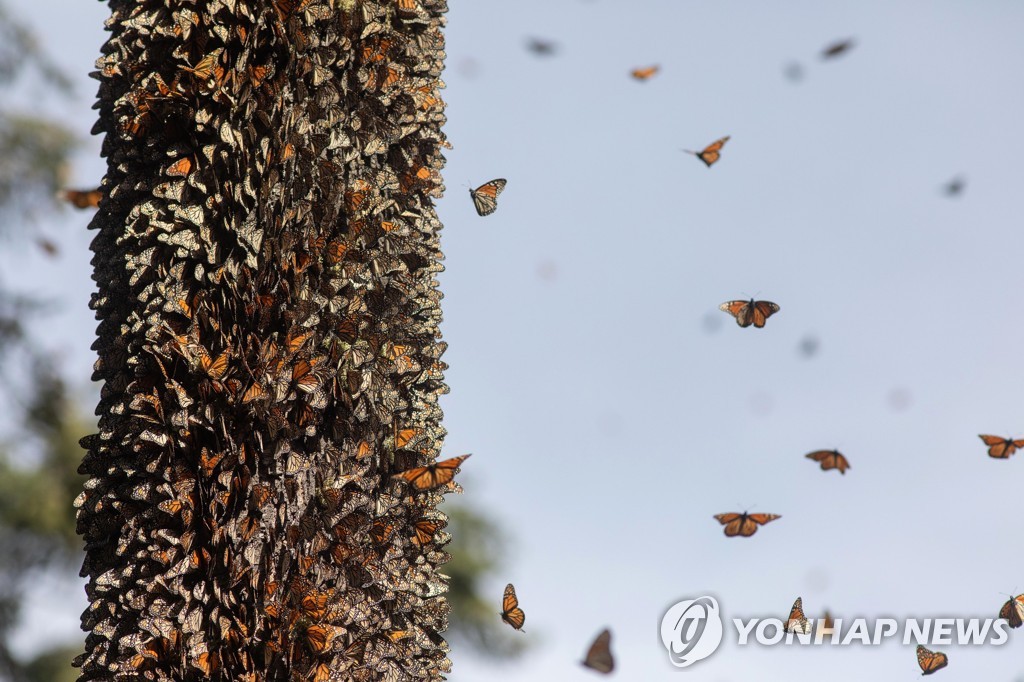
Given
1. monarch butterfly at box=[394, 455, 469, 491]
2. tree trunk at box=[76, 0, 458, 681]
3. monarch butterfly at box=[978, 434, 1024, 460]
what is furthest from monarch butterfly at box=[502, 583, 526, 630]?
monarch butterfly at box=[978, 434, 1024, 460]

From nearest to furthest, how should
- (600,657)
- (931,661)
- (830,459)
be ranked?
(600,657) < (931,661) < (830,459)

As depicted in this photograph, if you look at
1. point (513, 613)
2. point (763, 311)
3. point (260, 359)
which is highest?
point (763, 311)

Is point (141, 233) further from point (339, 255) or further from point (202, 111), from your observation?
point (339, 255)

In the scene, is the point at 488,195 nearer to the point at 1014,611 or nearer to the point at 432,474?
the point at 432,474

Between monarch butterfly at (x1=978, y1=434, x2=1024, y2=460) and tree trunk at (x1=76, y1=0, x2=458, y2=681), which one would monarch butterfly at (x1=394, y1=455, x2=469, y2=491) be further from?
monarch butterfly at (x1=978, y1=434, x2=1024, y2=460)

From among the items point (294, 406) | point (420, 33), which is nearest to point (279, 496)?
point (294, 406)

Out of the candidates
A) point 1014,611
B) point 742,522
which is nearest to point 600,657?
point 742,522

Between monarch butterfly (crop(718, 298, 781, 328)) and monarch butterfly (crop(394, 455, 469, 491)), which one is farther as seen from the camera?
monarch butterfly (crop(718, 298, 781, 328))
